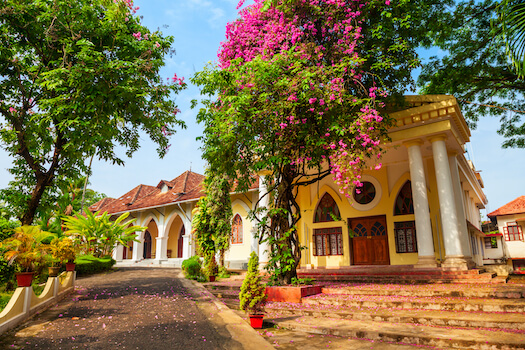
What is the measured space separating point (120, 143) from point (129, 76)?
3.02m

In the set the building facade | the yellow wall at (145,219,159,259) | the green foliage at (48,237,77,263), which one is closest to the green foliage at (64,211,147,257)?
the green foliage at (48,237,77,263)

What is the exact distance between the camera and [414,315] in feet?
21.2

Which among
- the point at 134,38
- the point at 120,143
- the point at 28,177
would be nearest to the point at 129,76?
the point at 134,38

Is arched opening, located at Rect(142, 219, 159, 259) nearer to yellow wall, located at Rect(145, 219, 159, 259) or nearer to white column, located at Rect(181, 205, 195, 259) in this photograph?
yellow wall, located at Rect(145, 219, 159, 259)

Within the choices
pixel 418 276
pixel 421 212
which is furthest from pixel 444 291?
pixel 421 212

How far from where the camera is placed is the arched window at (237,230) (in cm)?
2028

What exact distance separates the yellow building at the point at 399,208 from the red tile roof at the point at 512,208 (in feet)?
26.7

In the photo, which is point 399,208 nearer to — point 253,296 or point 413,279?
point 413,279

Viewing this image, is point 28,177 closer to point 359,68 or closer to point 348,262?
point 359,68

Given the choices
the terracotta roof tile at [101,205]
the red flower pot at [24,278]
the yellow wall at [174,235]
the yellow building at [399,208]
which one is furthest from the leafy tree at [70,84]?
the terracotta roof tile at [101,205]

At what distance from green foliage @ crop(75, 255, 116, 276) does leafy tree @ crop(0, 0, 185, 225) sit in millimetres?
Answer: 5284

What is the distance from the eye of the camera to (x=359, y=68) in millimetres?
9344

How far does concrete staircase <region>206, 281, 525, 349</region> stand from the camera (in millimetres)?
5188

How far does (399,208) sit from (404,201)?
385 millimetres
